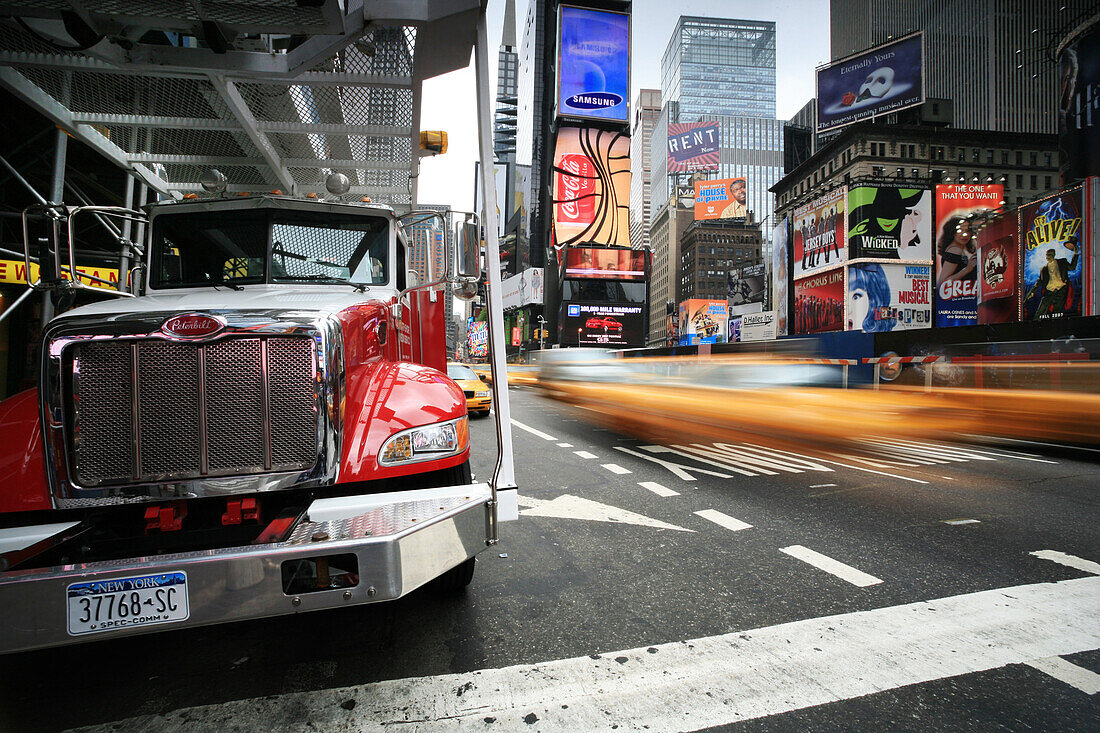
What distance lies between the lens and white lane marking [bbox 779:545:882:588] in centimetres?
333

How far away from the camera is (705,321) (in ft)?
332

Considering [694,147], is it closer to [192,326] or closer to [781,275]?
[781,275]

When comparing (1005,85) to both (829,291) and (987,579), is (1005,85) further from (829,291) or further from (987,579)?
(987,579)

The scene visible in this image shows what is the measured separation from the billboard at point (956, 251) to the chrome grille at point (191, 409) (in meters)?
54.1

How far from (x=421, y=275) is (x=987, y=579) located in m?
4.19

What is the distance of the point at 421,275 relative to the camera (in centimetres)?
411

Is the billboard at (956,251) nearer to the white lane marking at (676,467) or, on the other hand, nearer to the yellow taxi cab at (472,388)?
the yellow taxi cab at (472,388)

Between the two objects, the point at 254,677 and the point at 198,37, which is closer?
the point at 254,677

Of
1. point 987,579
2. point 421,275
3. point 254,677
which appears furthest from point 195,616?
point 987,579

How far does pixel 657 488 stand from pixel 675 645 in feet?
10.8

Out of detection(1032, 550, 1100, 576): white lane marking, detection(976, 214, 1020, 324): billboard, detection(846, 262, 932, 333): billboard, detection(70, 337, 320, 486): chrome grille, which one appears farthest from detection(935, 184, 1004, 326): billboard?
detection(70, 337, 320, 486): chrome grille

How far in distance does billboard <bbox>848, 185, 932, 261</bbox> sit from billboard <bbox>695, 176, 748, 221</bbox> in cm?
4972

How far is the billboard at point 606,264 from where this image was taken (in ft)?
235

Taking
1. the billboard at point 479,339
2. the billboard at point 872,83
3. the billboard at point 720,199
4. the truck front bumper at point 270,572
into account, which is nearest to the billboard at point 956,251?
the billboard at point 872,83
